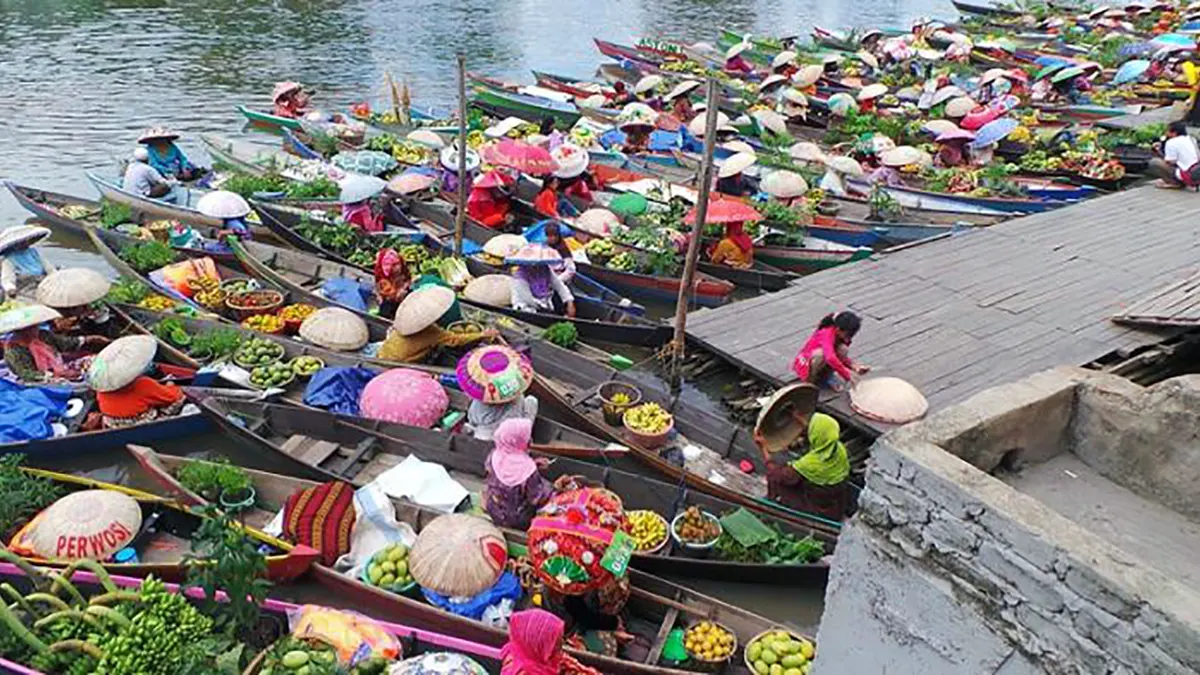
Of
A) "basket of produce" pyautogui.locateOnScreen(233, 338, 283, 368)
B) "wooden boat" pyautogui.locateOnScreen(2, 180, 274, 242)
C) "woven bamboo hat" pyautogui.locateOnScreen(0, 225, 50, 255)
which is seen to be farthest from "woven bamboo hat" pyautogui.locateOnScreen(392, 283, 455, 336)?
"wooden boat" pyautogui.locateOnScreen(2, 180, 274, 242)

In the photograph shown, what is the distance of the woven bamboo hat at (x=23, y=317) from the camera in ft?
25.7

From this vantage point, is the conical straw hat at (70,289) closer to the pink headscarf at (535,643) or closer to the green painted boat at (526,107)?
the pink headscarf at (535,643)

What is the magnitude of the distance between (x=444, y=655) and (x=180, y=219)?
10.2m

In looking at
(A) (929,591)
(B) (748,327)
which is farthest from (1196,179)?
(A) (929,591)

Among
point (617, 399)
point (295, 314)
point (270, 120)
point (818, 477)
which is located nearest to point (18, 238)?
point (295, 314)

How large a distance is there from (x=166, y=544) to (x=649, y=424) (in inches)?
161

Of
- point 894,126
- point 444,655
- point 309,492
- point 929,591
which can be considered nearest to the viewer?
point 929,591

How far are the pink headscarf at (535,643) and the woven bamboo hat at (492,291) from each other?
19.5 ft

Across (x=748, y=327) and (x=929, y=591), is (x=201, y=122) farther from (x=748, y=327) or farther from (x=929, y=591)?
(x=929, y=591)

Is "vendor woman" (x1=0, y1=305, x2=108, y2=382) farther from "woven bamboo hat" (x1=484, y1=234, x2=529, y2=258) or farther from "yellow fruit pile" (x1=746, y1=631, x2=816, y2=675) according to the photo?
"yellow fruit pile" (x1=746, y1=631, x2=816, y2=675)

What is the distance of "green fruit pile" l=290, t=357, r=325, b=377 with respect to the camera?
8875 millimetres

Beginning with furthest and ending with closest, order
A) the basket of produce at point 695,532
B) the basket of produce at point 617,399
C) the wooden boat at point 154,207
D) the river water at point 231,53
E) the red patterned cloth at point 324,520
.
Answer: the river water at point 231,53
the wooden boat at point 154,207
the basket of produce at point 617,399
the basket of produce at point 695,532
the red patterned cloth at point 324,520

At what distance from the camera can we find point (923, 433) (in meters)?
3.11

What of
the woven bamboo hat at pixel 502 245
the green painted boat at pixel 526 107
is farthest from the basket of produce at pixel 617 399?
the green painted boat at pixel 526 107
